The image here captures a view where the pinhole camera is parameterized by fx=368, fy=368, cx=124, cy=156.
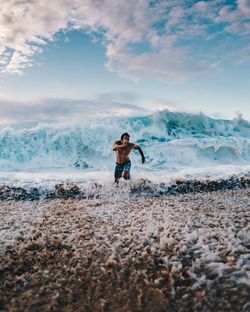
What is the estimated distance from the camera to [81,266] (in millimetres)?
6812

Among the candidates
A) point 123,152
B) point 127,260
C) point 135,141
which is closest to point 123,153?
point 123,152

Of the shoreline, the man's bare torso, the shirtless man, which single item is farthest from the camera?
the man's bare torso

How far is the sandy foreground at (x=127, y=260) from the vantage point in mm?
5562

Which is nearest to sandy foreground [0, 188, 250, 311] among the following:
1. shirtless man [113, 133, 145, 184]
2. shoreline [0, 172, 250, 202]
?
shoreline [0, 172, 250, 202]

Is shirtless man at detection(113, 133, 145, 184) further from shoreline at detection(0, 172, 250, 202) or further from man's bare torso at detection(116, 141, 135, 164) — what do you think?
shoreline at detection(0, 172, 250, 202)

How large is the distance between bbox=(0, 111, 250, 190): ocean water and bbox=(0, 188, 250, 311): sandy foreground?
66.2ft

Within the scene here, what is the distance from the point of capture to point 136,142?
40.9 meters

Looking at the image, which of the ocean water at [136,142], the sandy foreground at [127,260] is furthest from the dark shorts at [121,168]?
the ocean water at [136,142]

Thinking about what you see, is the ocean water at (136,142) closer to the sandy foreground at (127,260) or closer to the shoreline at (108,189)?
the shoreline at (108,189)

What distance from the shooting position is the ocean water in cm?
3350

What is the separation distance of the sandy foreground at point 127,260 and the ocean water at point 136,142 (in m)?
20.2

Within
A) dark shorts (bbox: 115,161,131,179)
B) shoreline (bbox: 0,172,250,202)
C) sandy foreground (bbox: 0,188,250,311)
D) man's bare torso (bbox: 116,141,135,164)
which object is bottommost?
sandy foreground (bbox: 0,188,250,311)

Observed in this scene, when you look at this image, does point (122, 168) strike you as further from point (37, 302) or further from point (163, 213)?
point (37, 302)

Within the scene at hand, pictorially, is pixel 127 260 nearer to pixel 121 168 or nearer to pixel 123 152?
pixel 123 152
